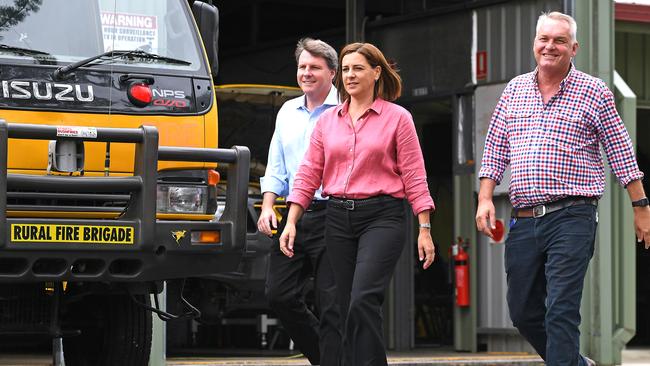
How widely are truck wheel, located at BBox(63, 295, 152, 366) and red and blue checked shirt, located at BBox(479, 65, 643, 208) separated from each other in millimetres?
2585

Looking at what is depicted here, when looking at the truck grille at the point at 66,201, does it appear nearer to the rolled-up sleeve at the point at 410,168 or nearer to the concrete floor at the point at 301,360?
the rolled-up sleeve at the point at 410,168

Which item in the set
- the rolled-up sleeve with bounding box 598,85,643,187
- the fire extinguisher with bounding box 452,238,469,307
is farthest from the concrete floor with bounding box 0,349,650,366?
the rolled-up sleeve with bounding box 598,85,643,187

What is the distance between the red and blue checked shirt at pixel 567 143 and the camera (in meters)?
7.29

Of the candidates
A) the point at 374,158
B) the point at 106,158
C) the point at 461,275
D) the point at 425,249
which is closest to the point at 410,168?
the point at 374,158

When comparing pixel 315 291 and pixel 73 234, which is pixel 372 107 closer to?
pixel 315 291

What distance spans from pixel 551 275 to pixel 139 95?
98.0 inches

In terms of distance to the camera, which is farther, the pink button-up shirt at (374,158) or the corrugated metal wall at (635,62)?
the corrugated metal wall at (635,62)

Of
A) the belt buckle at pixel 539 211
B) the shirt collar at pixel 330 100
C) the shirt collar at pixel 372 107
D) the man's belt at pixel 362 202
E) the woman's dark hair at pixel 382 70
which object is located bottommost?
the belt buckle at pixel 539 211

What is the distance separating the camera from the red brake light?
802 centimetres

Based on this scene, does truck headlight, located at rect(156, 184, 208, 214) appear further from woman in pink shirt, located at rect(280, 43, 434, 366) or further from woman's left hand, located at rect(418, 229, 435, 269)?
woman's left hand, located at rect(418, 229, 435, 269)

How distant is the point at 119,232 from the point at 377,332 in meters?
1.42

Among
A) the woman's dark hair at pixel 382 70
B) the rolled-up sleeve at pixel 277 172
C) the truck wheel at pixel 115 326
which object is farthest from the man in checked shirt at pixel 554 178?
the truck wheel at pixel 115 326

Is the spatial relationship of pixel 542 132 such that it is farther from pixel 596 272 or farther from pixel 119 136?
pixel 596 272

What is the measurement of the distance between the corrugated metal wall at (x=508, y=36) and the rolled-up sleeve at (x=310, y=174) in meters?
7.23
